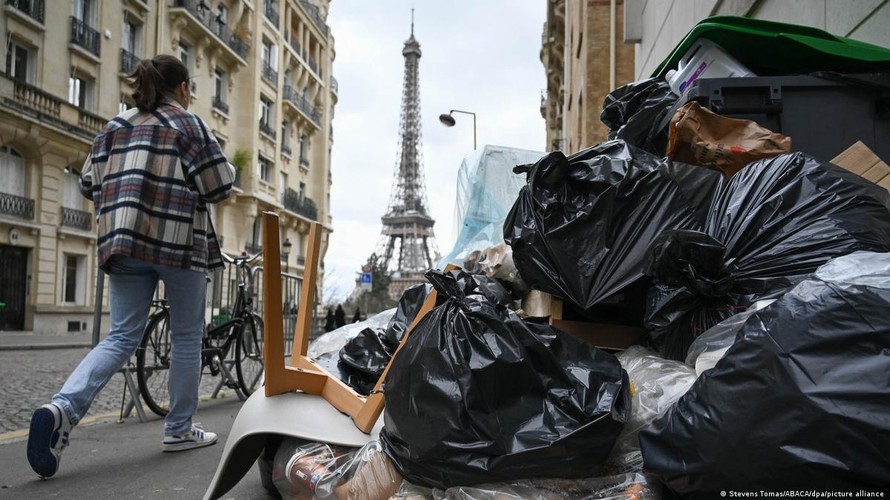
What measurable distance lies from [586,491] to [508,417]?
0.72 ft

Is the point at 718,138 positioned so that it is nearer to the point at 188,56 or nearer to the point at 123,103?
the point at 123,103

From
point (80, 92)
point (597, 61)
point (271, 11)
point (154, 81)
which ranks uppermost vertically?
point (271, 11)

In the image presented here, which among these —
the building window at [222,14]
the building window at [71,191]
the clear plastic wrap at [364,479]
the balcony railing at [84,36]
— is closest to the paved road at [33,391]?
the clear plastic wrap at [364,479]

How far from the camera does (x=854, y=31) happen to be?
9.34 ft

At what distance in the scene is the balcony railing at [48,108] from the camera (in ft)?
49.1

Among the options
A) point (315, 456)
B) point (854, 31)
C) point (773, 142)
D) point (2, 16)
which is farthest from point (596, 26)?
point (2, 16)

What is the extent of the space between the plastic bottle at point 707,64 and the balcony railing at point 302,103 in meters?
28.1

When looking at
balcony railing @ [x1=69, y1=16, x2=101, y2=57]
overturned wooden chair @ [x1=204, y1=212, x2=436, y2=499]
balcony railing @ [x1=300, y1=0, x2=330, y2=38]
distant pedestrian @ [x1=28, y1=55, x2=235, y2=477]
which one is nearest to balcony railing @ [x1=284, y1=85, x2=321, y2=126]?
balcony railing @ [x1=300, y1=0, x2=330, y2=38]

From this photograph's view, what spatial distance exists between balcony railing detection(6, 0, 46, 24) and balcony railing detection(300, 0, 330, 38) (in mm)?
16385

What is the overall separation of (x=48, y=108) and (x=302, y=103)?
1551 centimetres

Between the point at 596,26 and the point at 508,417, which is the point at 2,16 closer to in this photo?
the point at 596,26

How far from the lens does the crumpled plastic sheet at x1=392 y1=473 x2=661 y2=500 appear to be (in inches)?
49.8

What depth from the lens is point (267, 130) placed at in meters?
26.7

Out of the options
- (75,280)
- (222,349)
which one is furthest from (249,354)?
(75,280)
